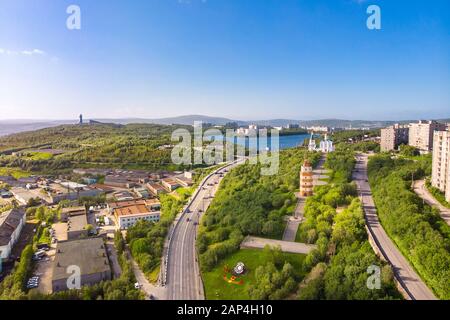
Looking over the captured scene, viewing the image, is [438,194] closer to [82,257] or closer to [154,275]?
[154,275]

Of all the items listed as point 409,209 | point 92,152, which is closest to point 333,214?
point 409,209

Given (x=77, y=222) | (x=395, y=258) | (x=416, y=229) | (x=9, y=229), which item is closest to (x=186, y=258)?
(x=395, y=258)

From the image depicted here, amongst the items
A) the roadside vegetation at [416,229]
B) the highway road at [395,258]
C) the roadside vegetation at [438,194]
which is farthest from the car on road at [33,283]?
the roadside vegetation at [438,194]

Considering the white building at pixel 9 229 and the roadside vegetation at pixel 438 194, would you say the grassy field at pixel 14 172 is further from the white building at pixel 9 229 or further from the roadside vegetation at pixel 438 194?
the roadside vegetation at pixel 438 194

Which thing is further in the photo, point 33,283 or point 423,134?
point 423,134

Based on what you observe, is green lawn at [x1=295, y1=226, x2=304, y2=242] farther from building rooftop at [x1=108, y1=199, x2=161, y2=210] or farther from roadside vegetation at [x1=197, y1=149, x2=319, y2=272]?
building rooftop at [x1=108, y1=199, x2=161, y2=210]

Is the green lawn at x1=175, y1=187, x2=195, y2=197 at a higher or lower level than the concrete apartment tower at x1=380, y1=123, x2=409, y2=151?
lower

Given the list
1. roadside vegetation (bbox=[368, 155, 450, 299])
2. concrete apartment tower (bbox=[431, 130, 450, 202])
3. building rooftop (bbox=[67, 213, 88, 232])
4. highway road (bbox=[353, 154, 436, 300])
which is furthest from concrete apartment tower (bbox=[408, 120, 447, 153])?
building rooftop (bbox=[67, 213, 88, 232])
